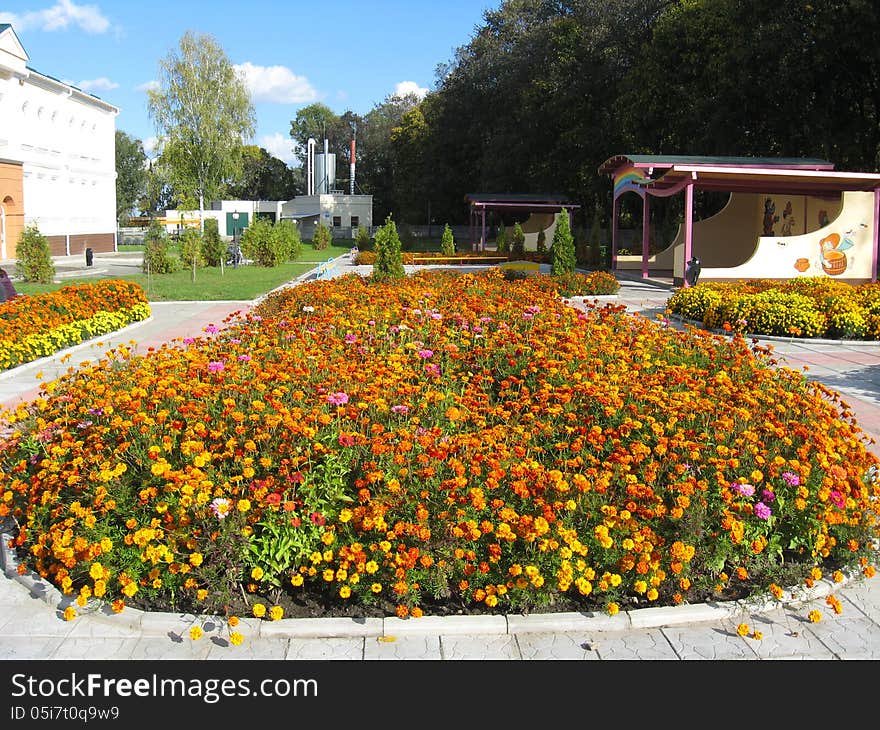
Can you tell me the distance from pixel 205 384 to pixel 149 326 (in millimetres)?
10158

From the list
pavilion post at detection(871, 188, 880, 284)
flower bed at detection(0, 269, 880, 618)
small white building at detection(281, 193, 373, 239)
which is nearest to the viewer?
flower bed at detection(0, 269, 880, 618)

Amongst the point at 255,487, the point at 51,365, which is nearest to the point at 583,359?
the point at 255,487

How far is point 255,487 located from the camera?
414 cm

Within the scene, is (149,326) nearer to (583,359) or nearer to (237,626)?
→ (583,359)

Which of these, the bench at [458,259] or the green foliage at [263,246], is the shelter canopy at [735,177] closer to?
the bench at [458,259]

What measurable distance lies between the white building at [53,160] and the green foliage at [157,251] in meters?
7.79

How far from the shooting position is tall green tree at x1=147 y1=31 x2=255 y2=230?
48.5 meters

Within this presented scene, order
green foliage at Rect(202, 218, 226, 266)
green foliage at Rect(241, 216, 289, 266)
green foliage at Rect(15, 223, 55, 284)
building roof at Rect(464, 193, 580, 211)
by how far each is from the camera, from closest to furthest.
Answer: green foliage at Rect(15, 223, 55, 284) → green foliage at Rect(202, 218, 226, 266) → green foliage at Rect(241, 216, 289, 266) → building roof at Rect(464, 193, 580, 211)

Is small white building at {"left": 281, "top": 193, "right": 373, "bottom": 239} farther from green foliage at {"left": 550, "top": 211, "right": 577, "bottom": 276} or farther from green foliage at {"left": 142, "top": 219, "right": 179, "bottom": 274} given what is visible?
green foliage at {"left": 550, "top": 211, "right": 577, "bottom": 276}

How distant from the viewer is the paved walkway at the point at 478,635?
3742mm

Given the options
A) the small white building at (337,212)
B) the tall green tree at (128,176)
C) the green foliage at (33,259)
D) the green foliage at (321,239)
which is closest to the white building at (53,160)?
the green foliage at (33,259)

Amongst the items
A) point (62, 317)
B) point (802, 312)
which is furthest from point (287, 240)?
point (802, 312)

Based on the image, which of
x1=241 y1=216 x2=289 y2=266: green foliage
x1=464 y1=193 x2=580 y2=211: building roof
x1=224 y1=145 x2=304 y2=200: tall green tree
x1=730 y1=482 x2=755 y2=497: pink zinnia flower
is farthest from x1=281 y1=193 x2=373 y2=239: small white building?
x1=730 y1=482 x2=755 y2=497: pink zinnia flower

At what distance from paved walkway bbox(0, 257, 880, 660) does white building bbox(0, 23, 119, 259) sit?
32139mm
